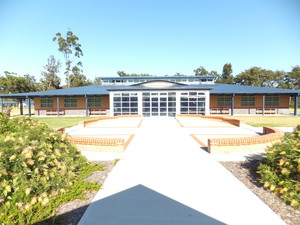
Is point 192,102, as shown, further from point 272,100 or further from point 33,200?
point 33,200

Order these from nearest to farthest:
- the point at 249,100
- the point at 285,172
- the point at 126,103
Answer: the point at 285,172, the point at 126,103, the point at 249,100

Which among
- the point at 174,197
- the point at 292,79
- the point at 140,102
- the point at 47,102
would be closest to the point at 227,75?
the point at 292,79

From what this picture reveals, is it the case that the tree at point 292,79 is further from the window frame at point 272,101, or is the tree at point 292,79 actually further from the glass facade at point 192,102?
the glass facade at point 192,102

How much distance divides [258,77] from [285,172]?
72234 millimetres

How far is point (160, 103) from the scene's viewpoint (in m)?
23.0

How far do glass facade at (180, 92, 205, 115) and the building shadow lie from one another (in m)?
19.9

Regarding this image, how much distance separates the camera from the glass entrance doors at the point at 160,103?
22984 mm

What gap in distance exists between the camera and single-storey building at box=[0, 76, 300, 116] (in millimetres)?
22938

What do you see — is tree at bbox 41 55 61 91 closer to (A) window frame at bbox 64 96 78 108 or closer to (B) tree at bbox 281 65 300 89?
(A) window frame at bbox 64 96 78 108

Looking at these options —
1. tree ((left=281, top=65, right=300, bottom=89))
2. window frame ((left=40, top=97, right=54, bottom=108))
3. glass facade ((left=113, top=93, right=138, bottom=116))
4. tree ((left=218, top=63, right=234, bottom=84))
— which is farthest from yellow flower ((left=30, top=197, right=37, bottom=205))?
tree ((left=281, top=65, right=300, bottom=89))

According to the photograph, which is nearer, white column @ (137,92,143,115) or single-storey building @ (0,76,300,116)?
single-storey building @ (0,76,300,116)

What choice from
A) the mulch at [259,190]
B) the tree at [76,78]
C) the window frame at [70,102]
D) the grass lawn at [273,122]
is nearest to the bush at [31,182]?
the mulch at [259,190]

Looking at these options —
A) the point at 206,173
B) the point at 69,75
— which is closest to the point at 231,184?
the point at 206,173

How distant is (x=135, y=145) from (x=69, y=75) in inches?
2201
